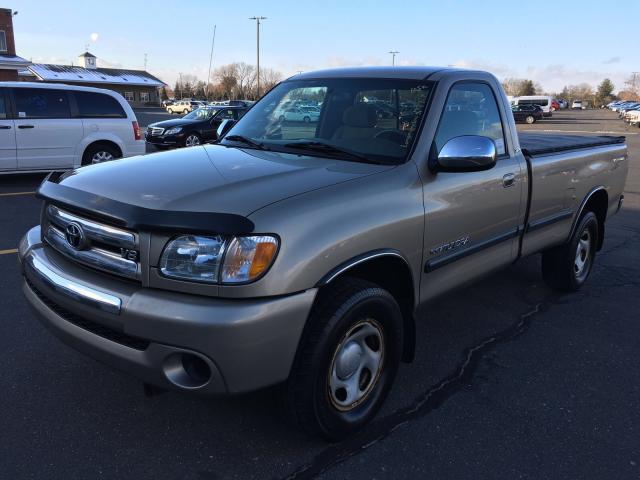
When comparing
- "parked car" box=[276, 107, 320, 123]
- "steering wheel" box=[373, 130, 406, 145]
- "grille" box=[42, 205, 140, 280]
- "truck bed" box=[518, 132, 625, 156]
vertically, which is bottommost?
"grille" box=[42, 205, 140, 280]

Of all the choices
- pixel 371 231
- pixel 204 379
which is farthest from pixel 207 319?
pixel 371 231

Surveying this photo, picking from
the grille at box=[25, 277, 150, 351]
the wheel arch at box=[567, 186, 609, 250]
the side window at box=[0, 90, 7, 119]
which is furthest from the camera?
the side window at box=[0, 90, 7, 119]

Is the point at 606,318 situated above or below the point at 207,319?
below

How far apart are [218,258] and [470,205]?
1.77 metres

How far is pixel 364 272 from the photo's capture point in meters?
2.90

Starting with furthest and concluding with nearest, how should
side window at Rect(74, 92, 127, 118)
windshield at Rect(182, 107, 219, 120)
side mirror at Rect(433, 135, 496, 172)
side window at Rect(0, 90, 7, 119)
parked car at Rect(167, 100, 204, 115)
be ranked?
parked car at Rect(167, 100, 204, 115)
windshield at Rect(182, 107, 219, 120)
side window at Rect(74, 92, 127, 118)
side window at Rect(0, 90, 7, 119)
side mirror at Rect(433, 135, 496, 172)

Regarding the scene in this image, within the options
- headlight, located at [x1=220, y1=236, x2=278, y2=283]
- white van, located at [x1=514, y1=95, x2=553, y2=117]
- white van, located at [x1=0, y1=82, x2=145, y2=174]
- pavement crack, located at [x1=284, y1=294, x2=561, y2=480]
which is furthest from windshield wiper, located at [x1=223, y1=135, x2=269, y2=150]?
white van, located at [x1=514, y1=95, x2=553, y2=117]

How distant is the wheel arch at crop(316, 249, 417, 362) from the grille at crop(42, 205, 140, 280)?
91 centimetres

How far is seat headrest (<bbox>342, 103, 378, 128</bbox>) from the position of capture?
344 centimetres

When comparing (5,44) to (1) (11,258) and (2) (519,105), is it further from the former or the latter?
(1) (11,258)

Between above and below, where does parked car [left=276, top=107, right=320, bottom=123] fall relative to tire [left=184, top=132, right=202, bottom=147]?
above

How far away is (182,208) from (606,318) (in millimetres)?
3758

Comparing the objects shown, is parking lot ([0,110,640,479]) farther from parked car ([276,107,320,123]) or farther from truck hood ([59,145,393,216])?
parked car ([276,107,320,123])

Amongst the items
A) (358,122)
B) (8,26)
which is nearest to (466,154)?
(358,122)
